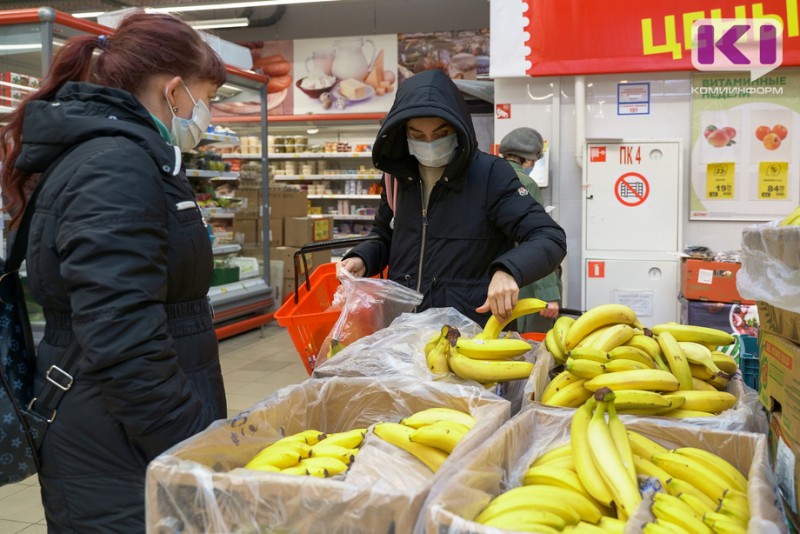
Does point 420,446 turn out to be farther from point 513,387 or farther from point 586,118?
point 586,118

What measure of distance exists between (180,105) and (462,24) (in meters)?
10.9

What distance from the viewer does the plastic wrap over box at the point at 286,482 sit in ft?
3.49

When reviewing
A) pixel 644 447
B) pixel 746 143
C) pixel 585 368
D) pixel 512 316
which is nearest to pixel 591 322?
pixel 512 316

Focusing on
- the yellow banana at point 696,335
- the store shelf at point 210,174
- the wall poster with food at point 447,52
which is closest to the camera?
the yellow banana at point 696,335

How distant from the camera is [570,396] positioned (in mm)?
1594

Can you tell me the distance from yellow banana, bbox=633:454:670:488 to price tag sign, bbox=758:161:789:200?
4387mm

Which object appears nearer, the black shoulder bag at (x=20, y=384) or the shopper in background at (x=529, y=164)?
the black shoulder bag at (x=20, y=384)

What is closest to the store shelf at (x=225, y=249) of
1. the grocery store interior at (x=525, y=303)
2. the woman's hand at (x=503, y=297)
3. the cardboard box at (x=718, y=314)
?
the grocery store interior at (x=525, y=303)

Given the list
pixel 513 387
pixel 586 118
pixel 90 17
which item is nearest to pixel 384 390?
pixel 513 387

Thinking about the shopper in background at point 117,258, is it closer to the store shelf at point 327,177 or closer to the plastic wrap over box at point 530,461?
the plastic wrap over box at point 530,461

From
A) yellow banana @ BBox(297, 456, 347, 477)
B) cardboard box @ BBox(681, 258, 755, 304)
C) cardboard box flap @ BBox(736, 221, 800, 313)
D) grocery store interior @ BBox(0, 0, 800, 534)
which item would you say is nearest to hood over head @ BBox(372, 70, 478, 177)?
grocery store interior @ BBox(0, 0, 800, 534)

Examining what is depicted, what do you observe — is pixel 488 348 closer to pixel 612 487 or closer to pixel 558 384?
pixel 558 384

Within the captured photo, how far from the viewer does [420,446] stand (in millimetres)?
1347

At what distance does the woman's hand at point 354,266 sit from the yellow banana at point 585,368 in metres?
1.04
